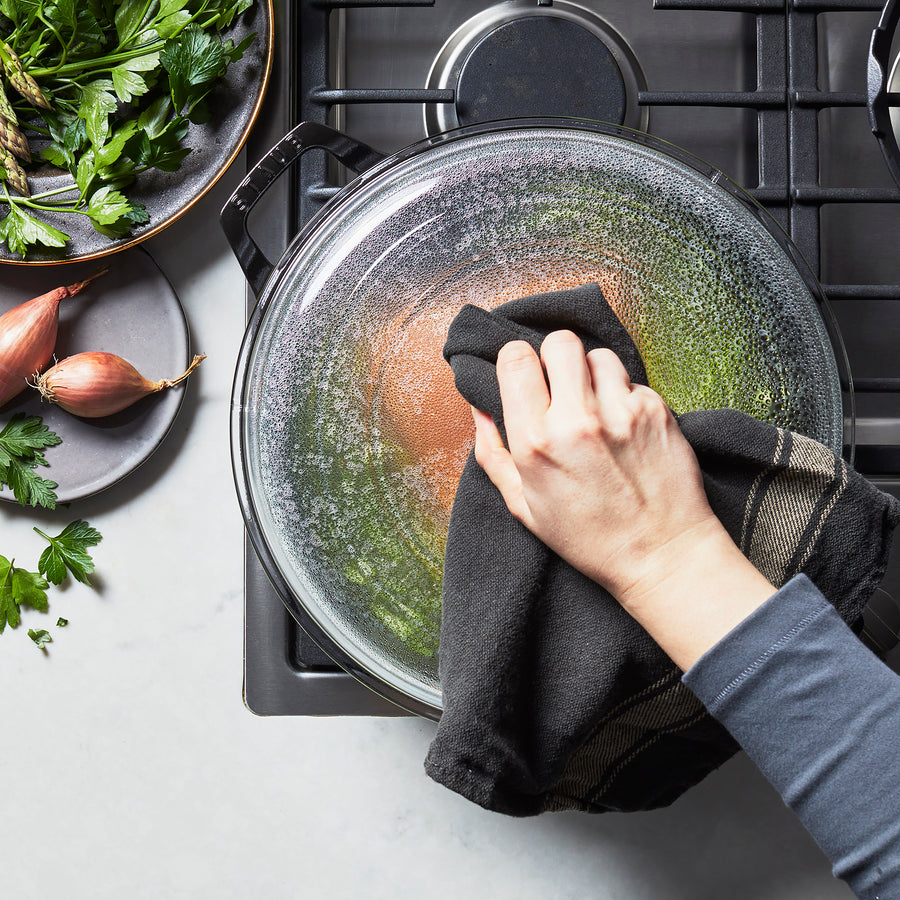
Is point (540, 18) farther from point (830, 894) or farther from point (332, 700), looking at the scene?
point (830, 894)

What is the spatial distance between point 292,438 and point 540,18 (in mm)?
340

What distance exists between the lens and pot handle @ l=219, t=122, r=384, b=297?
48 centimetres

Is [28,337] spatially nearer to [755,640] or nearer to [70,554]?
[70,554]

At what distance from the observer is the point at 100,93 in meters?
0.54

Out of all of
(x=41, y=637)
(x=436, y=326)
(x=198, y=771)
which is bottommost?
(x=198, y=771)

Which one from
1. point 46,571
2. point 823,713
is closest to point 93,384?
point 46,571

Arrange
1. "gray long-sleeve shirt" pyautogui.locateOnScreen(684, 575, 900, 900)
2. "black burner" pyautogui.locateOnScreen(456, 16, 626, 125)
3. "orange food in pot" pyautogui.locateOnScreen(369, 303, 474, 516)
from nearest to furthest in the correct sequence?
"gray long-sleeve shirt" pyautogui.locateOnScreen(684, 575, 900, 900)
"orange food in pot" pyautogui.locateOnScreen(369, 303, 474, 516)
"black burner" pyautogui.locateOnScreen(456, 16, 626, 125)

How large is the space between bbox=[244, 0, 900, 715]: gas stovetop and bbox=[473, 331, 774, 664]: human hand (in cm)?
19

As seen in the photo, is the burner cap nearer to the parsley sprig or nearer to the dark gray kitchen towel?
the dark gray kitchen towel

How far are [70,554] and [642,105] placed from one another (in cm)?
54

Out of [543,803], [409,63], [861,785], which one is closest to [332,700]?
[543,803]

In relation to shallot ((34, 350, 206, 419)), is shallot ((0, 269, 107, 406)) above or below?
above

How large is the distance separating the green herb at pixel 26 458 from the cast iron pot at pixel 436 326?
0.21 metres

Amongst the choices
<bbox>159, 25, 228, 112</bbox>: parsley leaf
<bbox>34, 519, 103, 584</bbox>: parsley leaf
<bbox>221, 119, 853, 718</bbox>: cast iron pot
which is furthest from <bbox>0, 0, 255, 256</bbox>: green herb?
<bbox>34, 519, 103, 584</bbox>: parsley leaf
